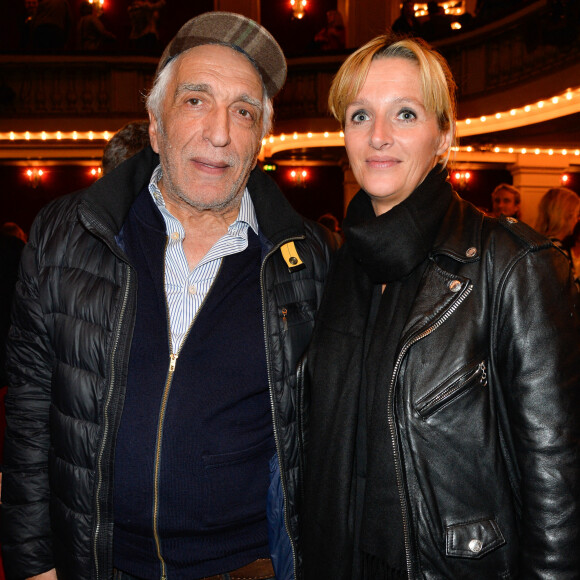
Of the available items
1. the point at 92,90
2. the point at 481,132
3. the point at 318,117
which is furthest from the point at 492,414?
the point at 92,90

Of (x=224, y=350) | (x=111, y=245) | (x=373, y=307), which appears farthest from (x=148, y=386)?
(x=373, y=307)

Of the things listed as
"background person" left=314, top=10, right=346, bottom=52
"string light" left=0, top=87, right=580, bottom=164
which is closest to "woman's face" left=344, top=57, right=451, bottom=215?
"string light" left=0, top=87, right=580, bottom=164

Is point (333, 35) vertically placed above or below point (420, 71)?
above

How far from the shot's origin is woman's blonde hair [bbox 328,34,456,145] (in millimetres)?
1483

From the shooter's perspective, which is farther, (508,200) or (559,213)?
(508,200)

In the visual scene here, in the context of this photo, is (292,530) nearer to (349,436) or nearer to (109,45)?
(349,436)

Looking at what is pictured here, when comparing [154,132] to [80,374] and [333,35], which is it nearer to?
[80,374]

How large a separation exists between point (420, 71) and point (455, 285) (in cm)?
57

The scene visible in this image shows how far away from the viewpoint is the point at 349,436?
147 centimetres

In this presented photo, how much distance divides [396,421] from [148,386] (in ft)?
2.10

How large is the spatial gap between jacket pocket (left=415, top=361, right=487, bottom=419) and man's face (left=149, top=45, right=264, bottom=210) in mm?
812

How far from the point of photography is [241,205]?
5.89 ft

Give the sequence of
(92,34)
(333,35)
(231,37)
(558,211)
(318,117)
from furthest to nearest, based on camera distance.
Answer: (333,35), (92,34), (318,117), (558,211), (231,37)

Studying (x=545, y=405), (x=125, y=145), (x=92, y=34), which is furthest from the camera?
(x=92, y=34)
